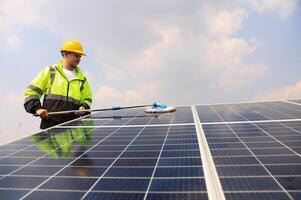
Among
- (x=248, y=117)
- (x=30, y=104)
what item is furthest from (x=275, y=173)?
(x=30, y=104)

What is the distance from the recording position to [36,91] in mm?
9906

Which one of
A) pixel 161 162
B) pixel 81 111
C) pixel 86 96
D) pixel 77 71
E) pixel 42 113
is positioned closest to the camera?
pixel 161 162

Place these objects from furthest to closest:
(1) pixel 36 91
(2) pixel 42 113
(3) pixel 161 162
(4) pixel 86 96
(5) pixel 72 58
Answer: (4) pixel 86 96
(5) pixel 72 58
(1) pixel 36 91
(2) pixel 42 113
(3) pixel 161 162

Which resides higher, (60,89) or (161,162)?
(60,89)

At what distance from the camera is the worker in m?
9.84

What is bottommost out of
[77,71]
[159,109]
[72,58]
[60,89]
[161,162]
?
[161,162]

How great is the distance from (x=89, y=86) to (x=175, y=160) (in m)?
7.06

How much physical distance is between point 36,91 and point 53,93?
53 cm

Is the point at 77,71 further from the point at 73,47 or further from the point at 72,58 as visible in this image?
the point at 73,47

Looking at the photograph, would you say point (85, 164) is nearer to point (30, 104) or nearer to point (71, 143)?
point (71, 143)

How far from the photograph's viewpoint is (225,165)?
4.57 m

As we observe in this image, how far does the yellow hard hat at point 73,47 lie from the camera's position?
10492 millimetres

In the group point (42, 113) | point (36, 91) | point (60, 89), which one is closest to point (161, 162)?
point (42, 113)

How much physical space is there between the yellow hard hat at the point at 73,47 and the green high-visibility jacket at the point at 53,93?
572 mm
